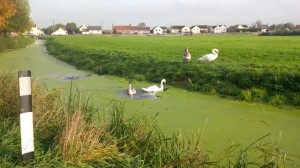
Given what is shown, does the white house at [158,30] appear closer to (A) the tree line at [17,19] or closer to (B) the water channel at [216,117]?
(A) the tree line at [17,19]

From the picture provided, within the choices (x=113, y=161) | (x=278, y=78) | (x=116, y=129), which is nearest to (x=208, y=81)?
(x=278, y=78)

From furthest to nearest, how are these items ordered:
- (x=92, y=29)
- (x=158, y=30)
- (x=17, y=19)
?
(x=92, y=29)
(x=158, y=30)
(x=17, y=19)

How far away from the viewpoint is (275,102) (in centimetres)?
966

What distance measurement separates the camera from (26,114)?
3766mm

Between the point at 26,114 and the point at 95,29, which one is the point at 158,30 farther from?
the point at 26,114

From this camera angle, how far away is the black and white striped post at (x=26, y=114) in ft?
12.0

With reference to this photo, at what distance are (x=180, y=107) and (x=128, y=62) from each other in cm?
891

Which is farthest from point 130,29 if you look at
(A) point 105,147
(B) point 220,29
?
(A) point 105,147

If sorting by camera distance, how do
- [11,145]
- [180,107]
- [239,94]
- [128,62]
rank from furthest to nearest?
[128,62], [239,94], [180,107], [11,145]

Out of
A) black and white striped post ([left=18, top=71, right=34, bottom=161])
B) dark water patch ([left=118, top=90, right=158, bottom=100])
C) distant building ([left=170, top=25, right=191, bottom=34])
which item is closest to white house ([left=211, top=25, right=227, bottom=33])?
distant building ([left=170, top=25, right=191, bottom=34])

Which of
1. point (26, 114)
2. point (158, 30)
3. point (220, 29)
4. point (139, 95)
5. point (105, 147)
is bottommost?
point (139, 95)

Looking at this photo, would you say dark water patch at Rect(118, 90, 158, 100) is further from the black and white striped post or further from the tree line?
the tree line

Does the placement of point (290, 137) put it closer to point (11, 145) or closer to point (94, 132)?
point (94, 132)

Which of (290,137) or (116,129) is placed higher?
(116,129)
